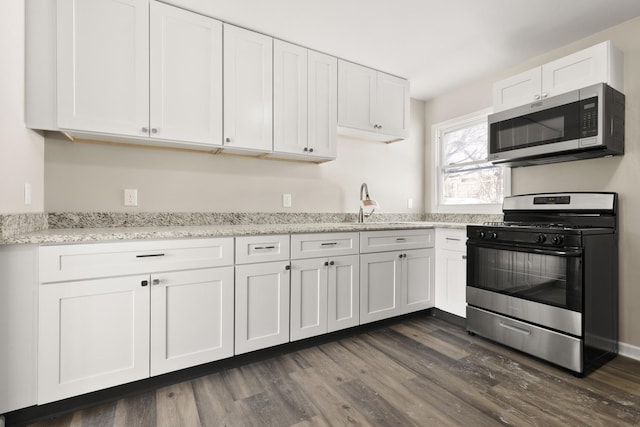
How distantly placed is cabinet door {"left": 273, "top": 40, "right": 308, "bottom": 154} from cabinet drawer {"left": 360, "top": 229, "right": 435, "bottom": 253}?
91 cm

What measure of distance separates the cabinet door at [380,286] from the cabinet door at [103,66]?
1899 millimetres

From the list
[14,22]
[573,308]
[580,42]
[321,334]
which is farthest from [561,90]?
[14,22]

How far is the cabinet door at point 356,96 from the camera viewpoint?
9.33 feet

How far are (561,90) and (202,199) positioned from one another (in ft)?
9.36

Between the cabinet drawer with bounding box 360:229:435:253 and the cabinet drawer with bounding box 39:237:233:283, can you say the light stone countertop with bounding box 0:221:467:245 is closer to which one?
the cabinet drawer with bounding box 39:237:233:283

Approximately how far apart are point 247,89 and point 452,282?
7.79 ft

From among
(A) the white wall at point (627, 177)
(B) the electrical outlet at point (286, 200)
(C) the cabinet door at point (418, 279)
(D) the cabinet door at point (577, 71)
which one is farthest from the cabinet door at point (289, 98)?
(A) the white wall at point (627, 177)

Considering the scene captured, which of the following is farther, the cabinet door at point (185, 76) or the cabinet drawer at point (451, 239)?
the cabinet drawer at point (451, 239)

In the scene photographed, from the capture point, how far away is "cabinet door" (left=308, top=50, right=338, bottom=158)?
268 centimetres

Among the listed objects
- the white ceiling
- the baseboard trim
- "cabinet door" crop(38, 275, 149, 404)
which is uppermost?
the white ceiling

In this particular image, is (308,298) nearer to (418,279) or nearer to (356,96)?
(418,279)

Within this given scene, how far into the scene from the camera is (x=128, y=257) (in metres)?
1.72

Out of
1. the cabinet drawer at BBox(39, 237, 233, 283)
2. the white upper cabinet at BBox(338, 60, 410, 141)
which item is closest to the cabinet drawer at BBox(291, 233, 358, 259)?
the cabinet drawer at BBox(39, 237, 233, 283)

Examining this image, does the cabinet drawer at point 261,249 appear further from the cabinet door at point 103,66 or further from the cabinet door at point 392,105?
the cabinet door at point 392,105
